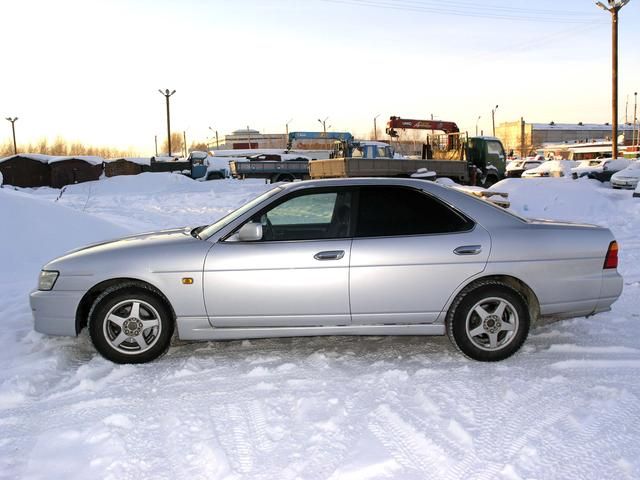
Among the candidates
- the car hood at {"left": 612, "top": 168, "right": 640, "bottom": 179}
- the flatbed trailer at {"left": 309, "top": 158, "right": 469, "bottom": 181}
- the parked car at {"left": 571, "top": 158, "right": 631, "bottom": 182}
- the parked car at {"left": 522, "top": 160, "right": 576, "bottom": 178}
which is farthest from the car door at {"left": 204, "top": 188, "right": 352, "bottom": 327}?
the parked car at {"left": 522, "top": 160, "right": 576, "bottom": 178}

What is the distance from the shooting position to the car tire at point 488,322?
441 cm

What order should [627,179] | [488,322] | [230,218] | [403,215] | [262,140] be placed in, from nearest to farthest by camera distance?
[488,322], [403,215], [230,218], [627,179], [262,140]

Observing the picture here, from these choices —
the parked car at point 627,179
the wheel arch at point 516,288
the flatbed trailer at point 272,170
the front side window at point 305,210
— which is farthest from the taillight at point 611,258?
the flatbed trailer at point 272,170

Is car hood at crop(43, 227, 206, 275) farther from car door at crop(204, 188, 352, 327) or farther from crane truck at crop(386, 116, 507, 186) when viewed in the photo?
crane truck at crop(386, 116, 507, 186)

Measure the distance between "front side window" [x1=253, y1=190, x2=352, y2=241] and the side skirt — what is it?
0.73 m

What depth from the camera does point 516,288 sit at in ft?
14.9

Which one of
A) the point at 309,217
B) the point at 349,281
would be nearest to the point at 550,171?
the point at 309,217

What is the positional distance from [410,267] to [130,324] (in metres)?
2.29

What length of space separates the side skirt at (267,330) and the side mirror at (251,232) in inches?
28.1

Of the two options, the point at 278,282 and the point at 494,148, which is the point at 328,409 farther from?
the point at 494,148

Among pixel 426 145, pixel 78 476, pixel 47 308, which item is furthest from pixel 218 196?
pixel 78 476

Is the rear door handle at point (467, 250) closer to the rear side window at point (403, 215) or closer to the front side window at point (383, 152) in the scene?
the rear side window at point (403, 215)

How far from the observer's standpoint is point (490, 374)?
4.22m

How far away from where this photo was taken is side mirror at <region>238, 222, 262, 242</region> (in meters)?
4.37
